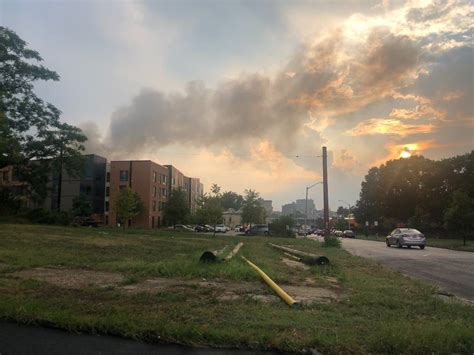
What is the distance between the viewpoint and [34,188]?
41625 millimetres

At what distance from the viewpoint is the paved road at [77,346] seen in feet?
16.1

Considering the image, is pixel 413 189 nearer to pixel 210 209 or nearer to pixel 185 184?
pixel 210 209

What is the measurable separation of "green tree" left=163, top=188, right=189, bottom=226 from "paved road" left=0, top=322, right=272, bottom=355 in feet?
254

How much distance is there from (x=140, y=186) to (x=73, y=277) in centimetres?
7925

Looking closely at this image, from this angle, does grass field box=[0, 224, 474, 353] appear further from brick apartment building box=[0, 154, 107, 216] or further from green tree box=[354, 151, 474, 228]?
brick apartment building box=[0, 154, 107, 216]

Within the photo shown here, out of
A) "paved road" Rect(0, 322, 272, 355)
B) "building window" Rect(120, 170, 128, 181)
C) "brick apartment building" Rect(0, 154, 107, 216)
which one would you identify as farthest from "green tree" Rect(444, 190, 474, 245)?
"brick apartment building" Rect(0, 154, 107, 216)

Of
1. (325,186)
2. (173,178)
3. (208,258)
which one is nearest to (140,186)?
(173,178)

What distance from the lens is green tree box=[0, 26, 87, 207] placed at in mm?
38312

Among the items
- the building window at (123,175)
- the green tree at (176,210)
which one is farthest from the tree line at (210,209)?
the building window at (123,175)

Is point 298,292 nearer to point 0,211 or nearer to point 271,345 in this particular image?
point 271,345

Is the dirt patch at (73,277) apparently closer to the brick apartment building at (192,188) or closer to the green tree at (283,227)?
the green tree at (283,227)

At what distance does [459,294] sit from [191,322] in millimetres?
7229

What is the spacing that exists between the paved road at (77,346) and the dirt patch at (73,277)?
322 centimetres

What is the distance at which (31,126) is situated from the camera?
40875 millimetres
